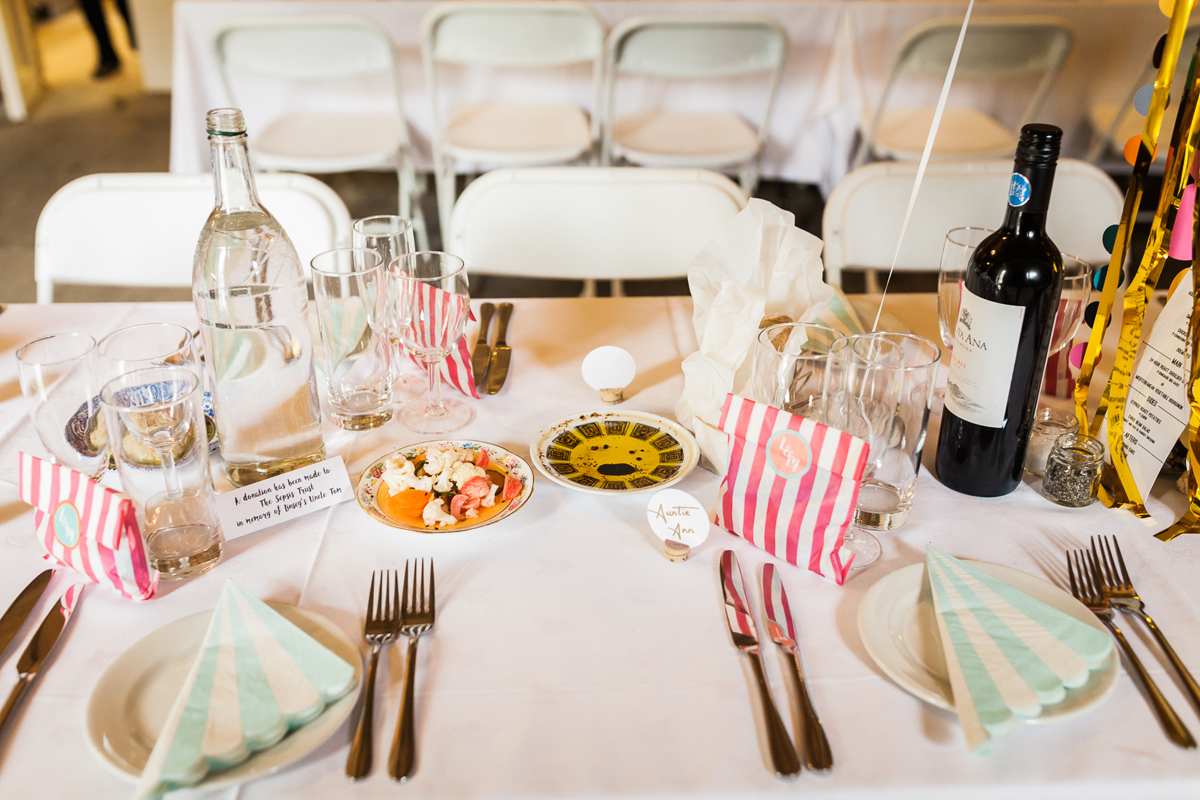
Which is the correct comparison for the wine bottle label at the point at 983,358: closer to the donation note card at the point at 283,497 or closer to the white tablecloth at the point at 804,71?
the donation note card at the point at 283,497

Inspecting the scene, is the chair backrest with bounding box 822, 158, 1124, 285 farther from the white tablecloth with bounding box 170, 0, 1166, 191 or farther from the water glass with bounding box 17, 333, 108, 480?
the white tablecloth with bounding box 170, 0, 1166, 191

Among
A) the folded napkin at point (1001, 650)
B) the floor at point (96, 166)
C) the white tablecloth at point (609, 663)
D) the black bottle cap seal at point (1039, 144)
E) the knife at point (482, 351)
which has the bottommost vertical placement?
the floor at point (96, 166)

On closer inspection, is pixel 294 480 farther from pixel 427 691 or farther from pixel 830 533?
pixel 830 533

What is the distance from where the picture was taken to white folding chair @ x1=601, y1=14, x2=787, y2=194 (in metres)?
2.54

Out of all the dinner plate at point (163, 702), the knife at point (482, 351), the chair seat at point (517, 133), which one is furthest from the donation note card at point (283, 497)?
the chair seat at point (517, 133)

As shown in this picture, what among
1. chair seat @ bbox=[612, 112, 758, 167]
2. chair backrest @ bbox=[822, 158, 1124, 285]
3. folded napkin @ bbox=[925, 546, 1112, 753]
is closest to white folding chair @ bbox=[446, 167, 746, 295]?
chair backrest @ bbox=[822, 158, 1124, 285]

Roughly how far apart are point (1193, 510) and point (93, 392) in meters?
1.08

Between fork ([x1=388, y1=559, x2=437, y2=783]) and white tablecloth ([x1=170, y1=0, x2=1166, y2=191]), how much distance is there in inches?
98.9

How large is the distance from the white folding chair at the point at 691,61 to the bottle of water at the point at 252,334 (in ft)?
6.32

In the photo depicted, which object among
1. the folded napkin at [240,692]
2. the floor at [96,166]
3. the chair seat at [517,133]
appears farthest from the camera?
the floor at [96,166]

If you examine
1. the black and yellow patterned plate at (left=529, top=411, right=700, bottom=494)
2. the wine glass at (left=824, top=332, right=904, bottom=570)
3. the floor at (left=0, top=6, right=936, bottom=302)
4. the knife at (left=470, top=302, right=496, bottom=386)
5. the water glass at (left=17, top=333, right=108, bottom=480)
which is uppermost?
the wine glass at (left=824, top=332, right=904, bottom=570)

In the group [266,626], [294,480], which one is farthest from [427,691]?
[294,480]

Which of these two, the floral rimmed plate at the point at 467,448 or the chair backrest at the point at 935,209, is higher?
the chair backrest at the point at 935,209

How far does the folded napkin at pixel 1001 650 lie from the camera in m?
0.60
